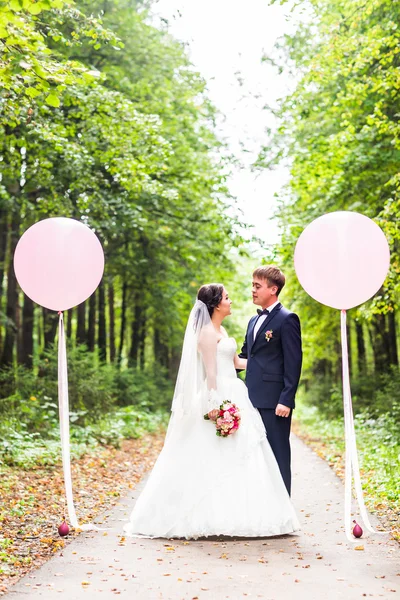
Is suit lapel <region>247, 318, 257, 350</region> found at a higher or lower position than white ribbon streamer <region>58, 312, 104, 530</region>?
higher

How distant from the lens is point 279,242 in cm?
1962

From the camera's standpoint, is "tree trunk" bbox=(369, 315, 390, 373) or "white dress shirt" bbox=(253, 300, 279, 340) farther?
"tree trunk" bbox=(369, 315, 390, 373)

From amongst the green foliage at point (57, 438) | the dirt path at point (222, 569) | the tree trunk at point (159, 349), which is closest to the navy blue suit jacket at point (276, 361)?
the dirt path at point (222, 569)

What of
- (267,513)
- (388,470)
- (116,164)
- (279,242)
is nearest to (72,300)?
(267,513)

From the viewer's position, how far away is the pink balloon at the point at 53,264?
7758mm

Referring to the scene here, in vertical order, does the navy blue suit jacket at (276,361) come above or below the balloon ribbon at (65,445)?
above

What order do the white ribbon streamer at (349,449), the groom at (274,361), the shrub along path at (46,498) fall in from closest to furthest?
the shrub along path at (46,498), the white ribbon streamer at (349,449), the groom at (274,361)

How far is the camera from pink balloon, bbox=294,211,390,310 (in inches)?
294

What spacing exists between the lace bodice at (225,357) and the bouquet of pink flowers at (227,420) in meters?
0.47

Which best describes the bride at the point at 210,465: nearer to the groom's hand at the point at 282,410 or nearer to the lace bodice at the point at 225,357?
the lace bodice at the point at 225,357

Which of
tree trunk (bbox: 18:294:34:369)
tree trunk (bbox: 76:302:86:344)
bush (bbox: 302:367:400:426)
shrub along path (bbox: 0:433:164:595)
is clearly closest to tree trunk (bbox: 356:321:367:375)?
bush (bbox: 302:367:400:426)

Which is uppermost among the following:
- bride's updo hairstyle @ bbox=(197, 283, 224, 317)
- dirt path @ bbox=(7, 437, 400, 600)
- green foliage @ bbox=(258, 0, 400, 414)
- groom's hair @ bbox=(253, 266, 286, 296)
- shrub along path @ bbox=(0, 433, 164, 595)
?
green foliage @ bbox=(258, 0, 400, 414)

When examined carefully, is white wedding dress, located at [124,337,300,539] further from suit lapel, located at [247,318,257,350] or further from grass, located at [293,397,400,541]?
grass, located at [293,397,400,541]

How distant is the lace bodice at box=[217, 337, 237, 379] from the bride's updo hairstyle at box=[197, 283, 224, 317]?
0.37 meters
